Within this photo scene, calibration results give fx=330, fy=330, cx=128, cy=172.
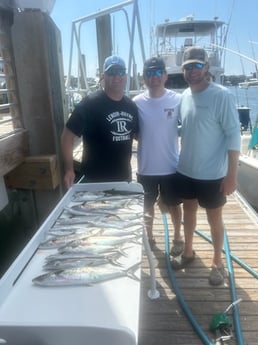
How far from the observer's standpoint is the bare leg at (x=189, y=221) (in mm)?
2688

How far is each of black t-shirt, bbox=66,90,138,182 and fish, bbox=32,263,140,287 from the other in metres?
1.31

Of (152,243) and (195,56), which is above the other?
(195,56)

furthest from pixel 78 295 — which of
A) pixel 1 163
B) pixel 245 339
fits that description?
pixel 1 163

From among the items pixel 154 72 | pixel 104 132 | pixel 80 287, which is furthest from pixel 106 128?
pixel 80 287

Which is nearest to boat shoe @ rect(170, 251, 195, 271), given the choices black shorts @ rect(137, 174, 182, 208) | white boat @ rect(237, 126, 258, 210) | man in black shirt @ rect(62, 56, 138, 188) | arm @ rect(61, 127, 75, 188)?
black shorts @ rect(137, 174, 182, 208)

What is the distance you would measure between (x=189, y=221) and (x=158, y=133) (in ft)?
2.57

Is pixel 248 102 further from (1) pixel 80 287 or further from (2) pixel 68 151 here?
(1) pixel 80 287

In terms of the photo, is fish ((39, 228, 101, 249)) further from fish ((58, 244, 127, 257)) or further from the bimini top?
the bimini top

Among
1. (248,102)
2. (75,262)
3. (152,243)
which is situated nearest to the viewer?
(75,262)

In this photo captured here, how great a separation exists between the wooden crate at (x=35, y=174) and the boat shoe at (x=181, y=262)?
123cm

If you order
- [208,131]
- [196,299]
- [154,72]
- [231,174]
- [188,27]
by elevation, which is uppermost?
[188,27]

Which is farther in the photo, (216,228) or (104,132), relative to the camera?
(216,228)

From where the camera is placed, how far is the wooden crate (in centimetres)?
287

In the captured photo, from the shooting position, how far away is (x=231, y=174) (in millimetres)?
2309
